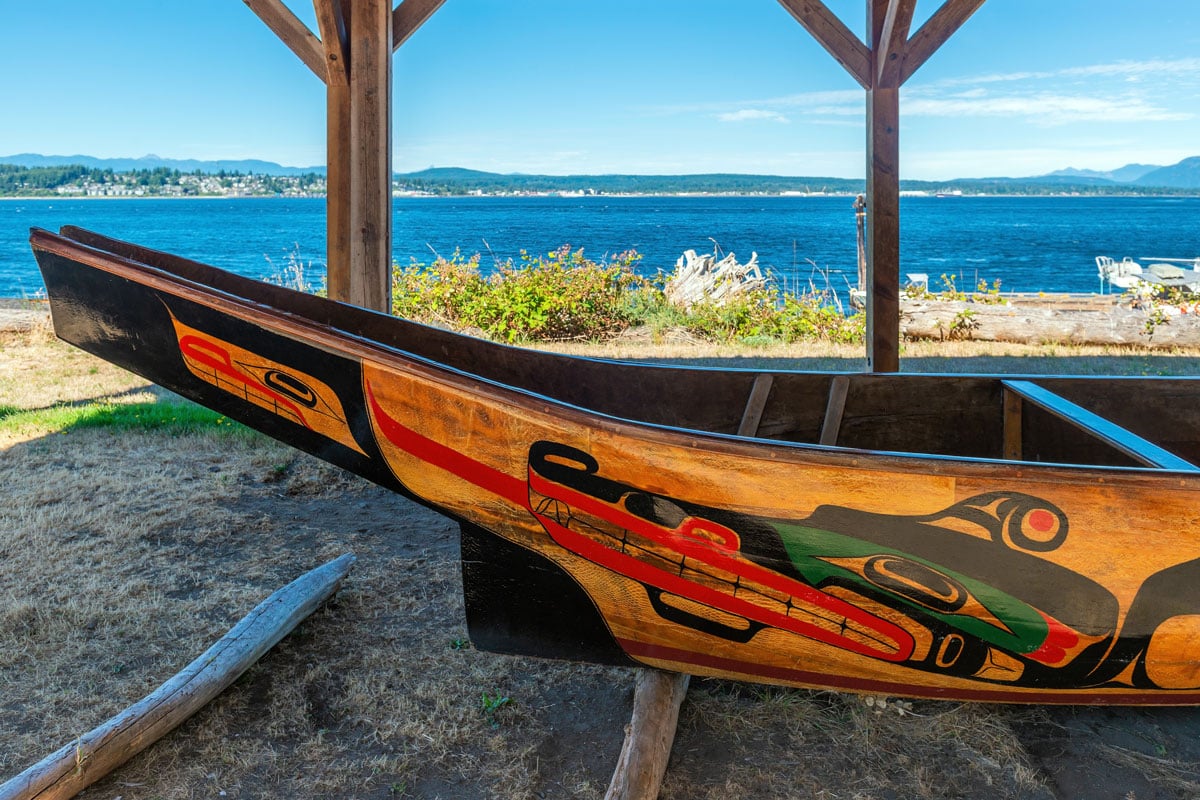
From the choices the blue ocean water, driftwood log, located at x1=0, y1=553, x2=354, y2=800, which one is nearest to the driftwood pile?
driftwood log, located at x1=0, y1=553, x2=354, y2=800

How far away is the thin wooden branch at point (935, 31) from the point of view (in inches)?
134

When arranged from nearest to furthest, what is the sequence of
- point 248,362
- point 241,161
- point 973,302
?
1. point 248,362
2. point 973,302
3. point 241,161

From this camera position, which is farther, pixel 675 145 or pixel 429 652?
pixel 675 145

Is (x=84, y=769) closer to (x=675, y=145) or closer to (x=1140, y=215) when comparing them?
(x=675, y=145)

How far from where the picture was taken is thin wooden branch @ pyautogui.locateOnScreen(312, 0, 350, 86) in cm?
356

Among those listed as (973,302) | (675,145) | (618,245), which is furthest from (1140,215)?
(973,302)

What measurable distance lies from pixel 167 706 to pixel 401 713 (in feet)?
1.87

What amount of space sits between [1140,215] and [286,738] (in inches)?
3807

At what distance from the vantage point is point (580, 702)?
232 cm

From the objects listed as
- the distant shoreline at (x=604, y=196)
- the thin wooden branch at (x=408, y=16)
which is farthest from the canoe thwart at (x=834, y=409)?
the distant shoreline at (x=604, y=196)

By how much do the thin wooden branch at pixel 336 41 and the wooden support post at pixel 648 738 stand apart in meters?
2.94

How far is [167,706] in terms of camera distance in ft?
6.59

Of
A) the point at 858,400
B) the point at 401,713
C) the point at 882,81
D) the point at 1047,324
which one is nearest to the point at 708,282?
the point at 1047,324

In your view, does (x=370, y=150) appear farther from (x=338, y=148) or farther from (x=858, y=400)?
(x=858, y=400)
